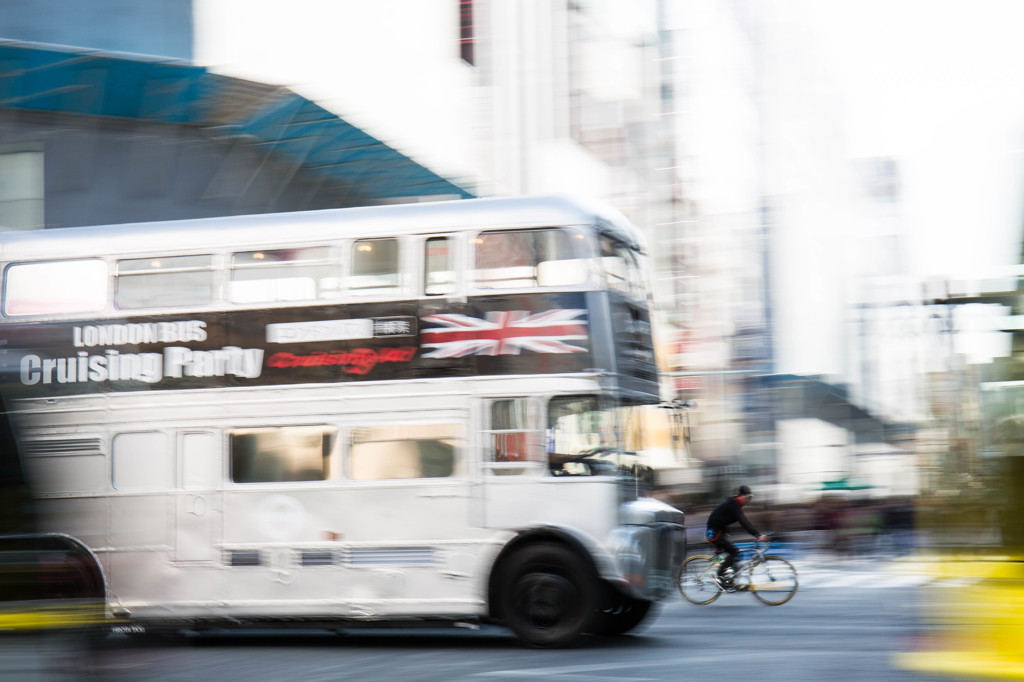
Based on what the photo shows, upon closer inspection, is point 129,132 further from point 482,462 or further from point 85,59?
point 482,462

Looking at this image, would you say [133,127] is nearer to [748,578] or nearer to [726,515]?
[726,515]

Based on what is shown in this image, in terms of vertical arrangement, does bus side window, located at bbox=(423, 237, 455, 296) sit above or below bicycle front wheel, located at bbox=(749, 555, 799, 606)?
above

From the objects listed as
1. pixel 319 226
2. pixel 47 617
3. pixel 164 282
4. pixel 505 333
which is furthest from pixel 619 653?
pixel 47 617

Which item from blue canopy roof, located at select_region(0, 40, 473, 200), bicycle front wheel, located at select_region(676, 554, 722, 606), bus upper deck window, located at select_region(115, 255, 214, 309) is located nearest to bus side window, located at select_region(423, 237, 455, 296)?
bus upper deck window, located at select_region(115, 255, 214, 309)

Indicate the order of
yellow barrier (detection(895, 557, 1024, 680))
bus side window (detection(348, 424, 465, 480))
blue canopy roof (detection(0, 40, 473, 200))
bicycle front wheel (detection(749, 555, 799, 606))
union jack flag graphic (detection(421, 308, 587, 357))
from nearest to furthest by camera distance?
yellow barrier (detection(895, 557, 1024, 680)), union jack flag graphic (detection(421, 308, 587, 357)), bus side window (detection(348, 424, 465, 480)), bicycle front wheel (detection(749, 555, 799, 606)), blue canopy roof (detection(0, 40, 473, 200))

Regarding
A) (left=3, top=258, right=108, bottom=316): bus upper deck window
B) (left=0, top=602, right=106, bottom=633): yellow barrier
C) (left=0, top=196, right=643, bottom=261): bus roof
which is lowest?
(left=0, top=602, right=106, bottom=633): yellow barrier

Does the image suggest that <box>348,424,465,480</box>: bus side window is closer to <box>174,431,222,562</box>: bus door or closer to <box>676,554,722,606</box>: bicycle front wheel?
<box>174,431,222,562</box>: bus door

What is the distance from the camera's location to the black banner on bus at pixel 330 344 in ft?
36.5

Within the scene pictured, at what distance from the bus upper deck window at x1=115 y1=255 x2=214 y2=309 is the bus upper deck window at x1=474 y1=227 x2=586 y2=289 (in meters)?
2.63

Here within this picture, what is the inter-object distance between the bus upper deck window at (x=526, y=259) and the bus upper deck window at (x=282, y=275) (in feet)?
4.65

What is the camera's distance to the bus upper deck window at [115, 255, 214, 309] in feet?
38.9

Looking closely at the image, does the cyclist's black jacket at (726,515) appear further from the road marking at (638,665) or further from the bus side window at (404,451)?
the bus side window at (404,451)

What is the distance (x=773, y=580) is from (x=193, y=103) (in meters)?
11.2

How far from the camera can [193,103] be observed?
19.6 meters
